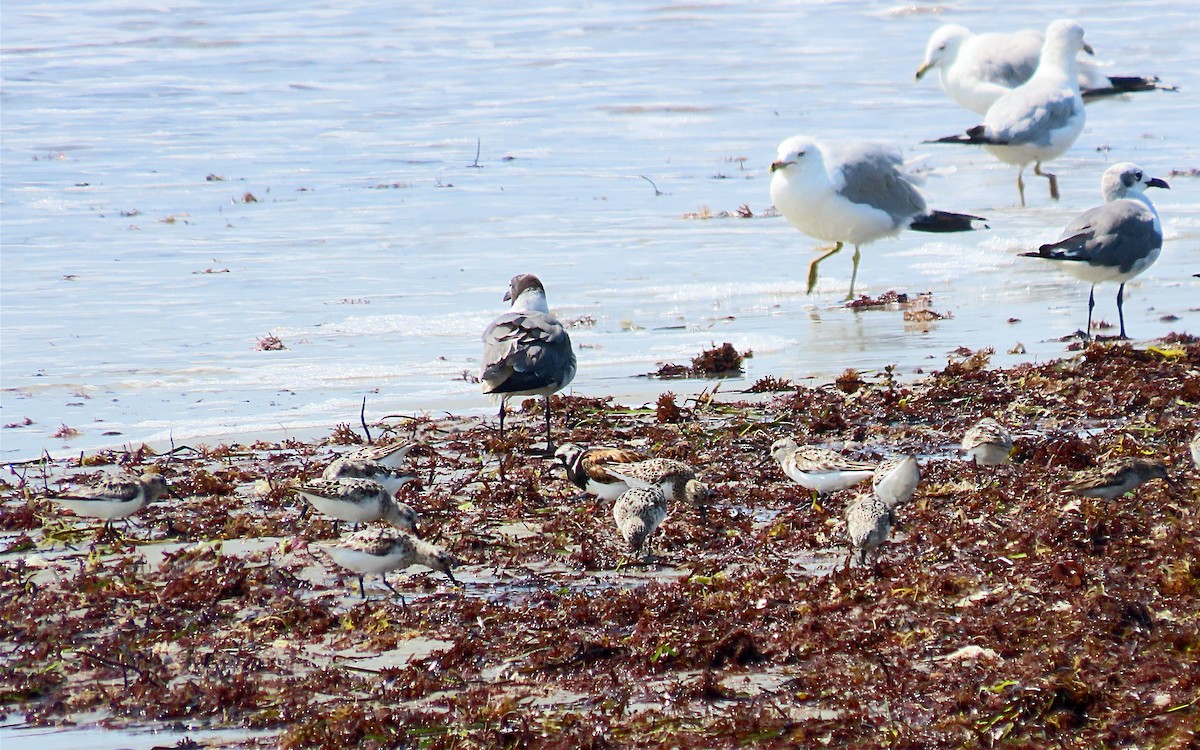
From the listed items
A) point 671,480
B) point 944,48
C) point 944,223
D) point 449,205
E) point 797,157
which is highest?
point 944,48

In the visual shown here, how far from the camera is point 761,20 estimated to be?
35.2 metres

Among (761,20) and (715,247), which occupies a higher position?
(761,20)

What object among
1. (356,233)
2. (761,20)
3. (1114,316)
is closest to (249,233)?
(356,233)

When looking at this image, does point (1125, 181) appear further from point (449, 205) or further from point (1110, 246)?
point (449, 205)

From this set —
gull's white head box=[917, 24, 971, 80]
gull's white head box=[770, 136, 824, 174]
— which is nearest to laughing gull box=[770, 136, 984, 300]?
gull's white head box=[770, 136, 824, 174]

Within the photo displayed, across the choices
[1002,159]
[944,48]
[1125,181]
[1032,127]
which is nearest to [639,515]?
[1125,181]

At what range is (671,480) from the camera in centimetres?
648

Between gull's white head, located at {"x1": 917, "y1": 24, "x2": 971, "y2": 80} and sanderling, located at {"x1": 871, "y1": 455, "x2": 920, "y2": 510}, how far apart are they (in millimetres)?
16112

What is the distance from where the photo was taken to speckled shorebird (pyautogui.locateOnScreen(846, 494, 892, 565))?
552cm

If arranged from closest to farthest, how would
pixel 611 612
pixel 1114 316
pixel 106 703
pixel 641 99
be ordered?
pixel 106 703 → pixel 611 612 → pixel 1114 316 → pixel 641 99

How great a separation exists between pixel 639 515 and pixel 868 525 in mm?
838

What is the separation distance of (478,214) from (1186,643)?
12.4m

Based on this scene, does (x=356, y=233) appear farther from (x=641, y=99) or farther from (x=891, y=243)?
(x=641, y=99)

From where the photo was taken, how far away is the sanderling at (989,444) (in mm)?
6719
